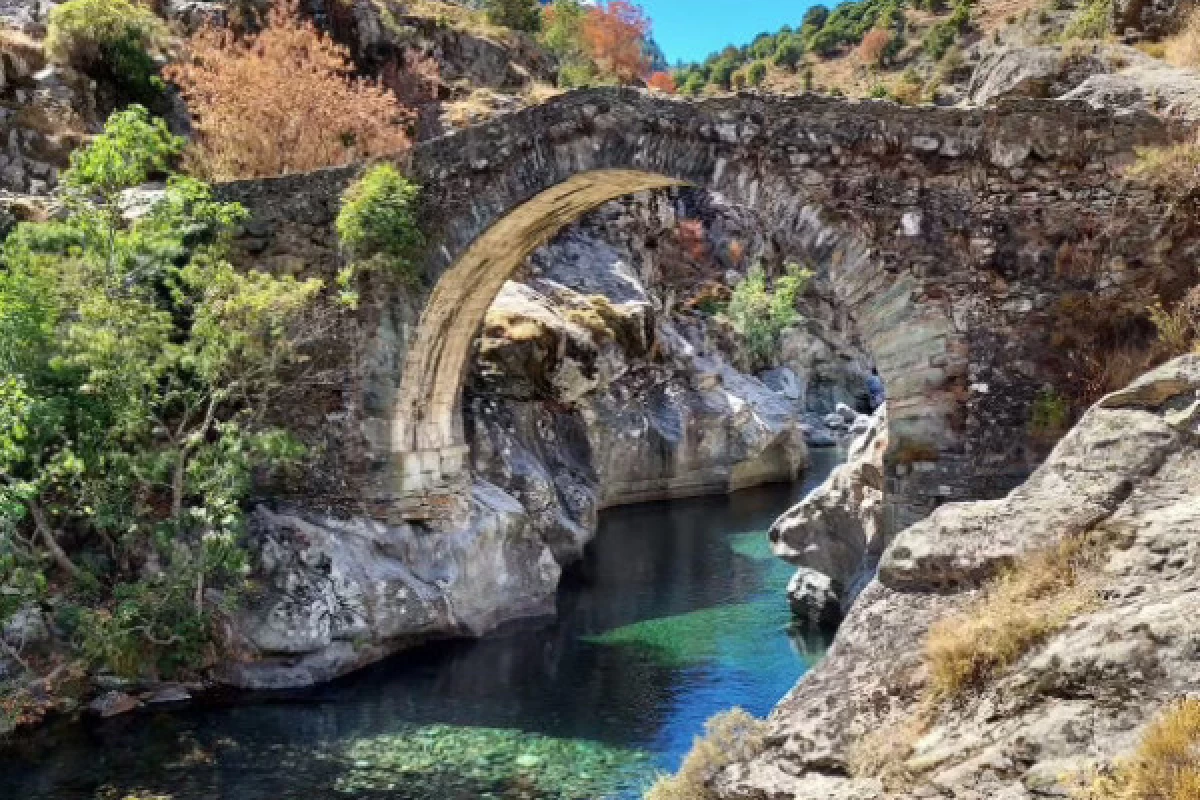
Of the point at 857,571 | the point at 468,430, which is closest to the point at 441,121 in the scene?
the point at 468,430

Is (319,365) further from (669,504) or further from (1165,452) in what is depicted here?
(669,504)

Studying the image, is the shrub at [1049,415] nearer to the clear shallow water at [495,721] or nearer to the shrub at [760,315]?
the clear shallow water at [495,721]

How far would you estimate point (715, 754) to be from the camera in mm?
4430

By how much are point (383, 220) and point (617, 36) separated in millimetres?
28030

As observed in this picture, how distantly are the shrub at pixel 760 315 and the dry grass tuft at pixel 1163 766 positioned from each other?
30078 mm

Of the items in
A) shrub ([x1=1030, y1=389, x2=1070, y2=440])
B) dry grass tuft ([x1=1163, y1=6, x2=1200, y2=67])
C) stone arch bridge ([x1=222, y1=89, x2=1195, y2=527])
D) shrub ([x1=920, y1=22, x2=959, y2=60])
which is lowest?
shrub ([x1=1030, y1=389, x2=1070, y2=440])

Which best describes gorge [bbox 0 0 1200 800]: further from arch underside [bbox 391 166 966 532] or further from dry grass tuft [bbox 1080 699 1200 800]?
dry grass tuft [bbox 1080 699 1200 800]

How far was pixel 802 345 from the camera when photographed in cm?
4144

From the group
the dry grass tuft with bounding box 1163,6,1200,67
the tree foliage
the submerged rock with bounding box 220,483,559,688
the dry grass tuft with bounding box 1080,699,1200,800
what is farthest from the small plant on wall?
the dry grass tuft with bounding box 1080,699,1200,800

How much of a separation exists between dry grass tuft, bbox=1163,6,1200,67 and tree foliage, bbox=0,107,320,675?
31.5ft

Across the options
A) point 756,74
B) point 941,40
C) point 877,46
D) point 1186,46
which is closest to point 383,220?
point 1186,46

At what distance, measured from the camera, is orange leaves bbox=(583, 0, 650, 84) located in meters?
35.5

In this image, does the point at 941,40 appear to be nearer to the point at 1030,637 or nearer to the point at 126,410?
the point at 126,410

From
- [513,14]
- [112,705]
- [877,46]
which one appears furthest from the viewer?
→ [877,46]
